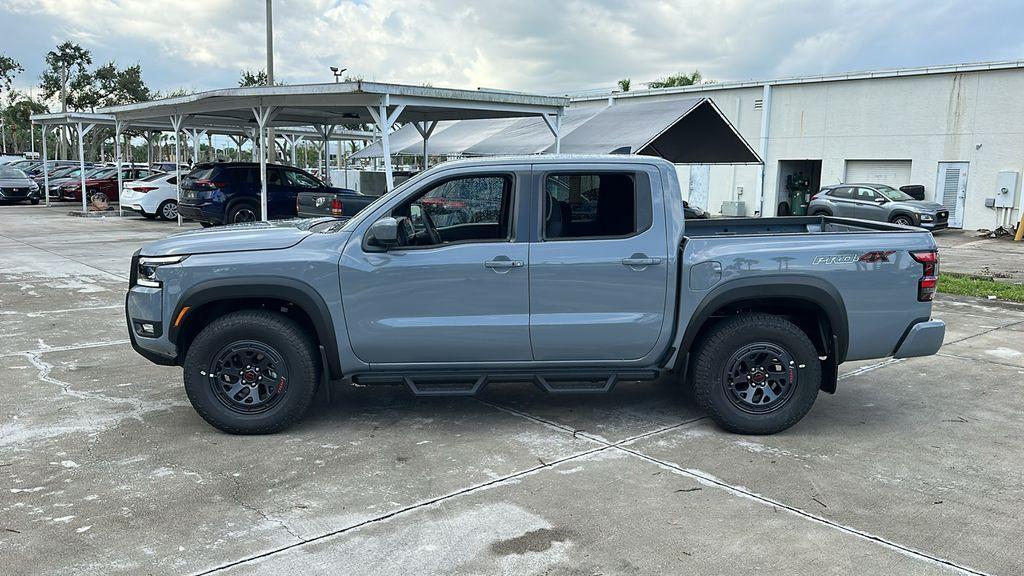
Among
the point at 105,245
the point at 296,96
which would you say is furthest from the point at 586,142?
the point at 105,245

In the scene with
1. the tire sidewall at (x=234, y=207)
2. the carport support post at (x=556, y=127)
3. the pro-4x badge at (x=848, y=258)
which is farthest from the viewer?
the carport support post at (x=556, y=127)

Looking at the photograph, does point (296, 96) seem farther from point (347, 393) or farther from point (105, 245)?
point (347, 393)

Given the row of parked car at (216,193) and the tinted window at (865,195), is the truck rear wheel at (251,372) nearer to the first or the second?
the row of parked car at (216,193)

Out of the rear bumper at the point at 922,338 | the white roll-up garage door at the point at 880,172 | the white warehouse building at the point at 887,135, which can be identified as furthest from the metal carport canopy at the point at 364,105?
the white roll-up garage door at the point at 880,172

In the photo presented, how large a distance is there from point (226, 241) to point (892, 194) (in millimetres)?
22128

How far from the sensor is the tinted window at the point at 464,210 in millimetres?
5230

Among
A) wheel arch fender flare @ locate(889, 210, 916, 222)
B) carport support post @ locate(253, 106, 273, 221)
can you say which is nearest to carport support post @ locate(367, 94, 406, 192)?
carport support post @ locate(253, 106, 273, 221)

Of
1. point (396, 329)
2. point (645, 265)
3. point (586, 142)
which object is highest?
point (586, 142)

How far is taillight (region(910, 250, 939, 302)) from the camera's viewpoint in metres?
5.17

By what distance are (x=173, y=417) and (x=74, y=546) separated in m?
1.93

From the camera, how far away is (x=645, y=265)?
5.11 meters

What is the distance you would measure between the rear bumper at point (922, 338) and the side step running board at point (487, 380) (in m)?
1.66

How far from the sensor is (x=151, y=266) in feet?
16.9

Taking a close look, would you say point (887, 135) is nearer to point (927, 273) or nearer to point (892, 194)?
point (892, 194)
